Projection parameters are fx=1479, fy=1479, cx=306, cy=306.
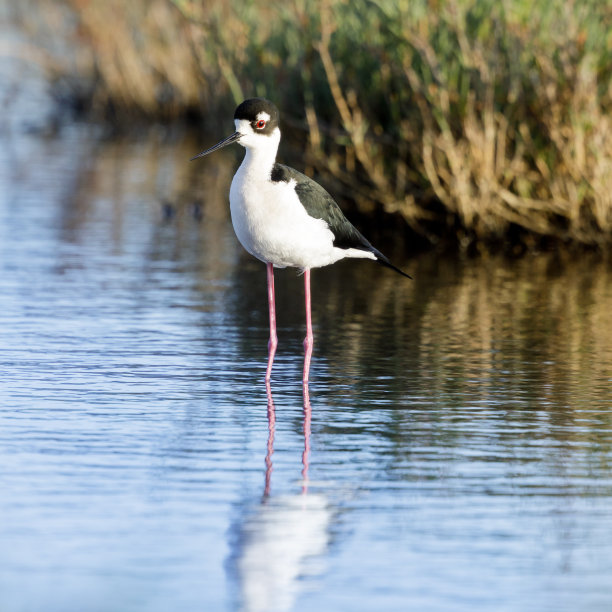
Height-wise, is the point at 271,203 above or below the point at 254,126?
below

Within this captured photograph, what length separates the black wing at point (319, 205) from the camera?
280 inches

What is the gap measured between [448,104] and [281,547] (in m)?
7.37

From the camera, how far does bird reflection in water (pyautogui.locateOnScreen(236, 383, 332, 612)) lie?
168 inches

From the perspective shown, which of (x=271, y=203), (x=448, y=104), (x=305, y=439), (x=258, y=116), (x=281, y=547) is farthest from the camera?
(x=448, y=104)

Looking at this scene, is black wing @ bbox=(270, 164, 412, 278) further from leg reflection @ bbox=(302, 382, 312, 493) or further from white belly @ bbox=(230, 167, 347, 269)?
leg reflection @ bbox=(302, 382, 312, 493)

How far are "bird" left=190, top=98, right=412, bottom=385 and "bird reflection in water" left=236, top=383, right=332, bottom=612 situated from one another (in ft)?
6.08

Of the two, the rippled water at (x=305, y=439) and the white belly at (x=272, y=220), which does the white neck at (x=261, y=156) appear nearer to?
the white belly at (x=272, y=220)

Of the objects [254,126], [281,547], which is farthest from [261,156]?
[281,547]

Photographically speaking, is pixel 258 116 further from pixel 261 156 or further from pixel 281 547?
pixel 281 547

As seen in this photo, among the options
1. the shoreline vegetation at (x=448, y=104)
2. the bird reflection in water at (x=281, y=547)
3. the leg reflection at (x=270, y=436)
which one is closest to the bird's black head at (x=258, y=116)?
the leg reflection at (x=270, y=436)

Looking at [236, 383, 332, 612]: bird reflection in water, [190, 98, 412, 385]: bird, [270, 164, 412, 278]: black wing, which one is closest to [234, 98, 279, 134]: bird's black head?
[190, 98, 412, 385]: bird

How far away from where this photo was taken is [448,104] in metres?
11.5

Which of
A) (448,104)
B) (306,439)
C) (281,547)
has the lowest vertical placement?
(281,547)

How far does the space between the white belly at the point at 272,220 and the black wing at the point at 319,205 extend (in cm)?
4
